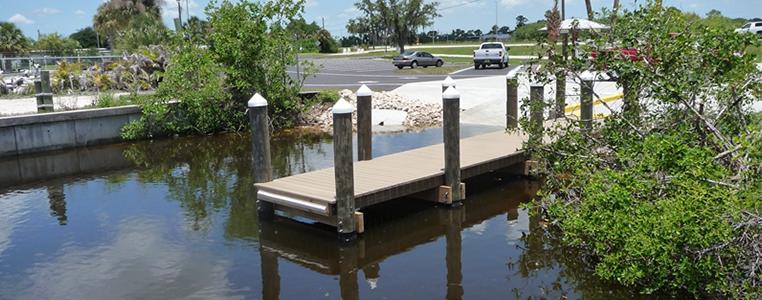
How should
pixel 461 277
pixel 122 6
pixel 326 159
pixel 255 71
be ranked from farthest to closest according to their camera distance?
pixel 122 6, pixel 255 71, pixel 326 159, pixel 461 277

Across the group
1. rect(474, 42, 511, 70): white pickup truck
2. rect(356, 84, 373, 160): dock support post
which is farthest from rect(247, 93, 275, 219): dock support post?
rect(474, 42, 511, 70): white pickup truck

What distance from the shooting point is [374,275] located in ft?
26.2

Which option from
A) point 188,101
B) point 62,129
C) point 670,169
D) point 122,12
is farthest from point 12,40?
point 670,169

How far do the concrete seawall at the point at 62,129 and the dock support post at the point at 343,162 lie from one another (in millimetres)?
10868

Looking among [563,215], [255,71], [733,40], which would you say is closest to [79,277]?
[563,215]

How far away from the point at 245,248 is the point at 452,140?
3293 mm

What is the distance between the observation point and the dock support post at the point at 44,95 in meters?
17.3

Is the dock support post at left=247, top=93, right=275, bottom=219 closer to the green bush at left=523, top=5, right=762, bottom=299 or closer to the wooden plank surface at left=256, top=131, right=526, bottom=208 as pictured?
the wooden plank surface at left=256, top=131, right=526, bottom=208

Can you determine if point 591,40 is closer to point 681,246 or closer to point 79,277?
point 681,246

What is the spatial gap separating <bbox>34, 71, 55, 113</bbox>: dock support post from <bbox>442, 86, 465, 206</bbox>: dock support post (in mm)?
11643

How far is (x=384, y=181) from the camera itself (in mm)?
9648

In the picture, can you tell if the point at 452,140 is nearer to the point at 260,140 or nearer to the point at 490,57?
the point at 260,140

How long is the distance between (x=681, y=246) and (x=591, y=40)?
359cm

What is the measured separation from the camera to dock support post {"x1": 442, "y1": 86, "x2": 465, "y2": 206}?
1007 centimetres
